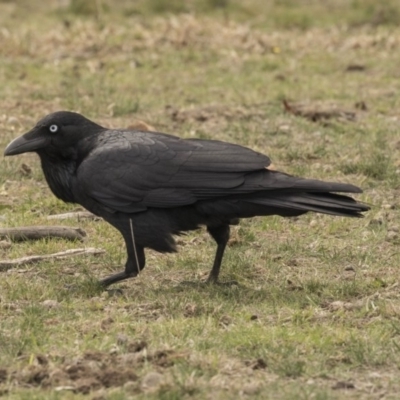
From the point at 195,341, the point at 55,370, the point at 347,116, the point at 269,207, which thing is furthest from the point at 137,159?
the point at 347,116

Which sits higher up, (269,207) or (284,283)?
(269,207)

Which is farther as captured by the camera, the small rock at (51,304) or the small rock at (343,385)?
the small rock at (51,304)

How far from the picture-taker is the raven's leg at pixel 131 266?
656cm

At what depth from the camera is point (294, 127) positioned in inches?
419

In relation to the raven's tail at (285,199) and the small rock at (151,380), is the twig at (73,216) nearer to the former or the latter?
the raven's tail at (285,199)

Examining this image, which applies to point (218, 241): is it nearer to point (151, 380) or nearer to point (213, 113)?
point (151, 380)

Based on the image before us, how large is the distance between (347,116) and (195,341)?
246 inches

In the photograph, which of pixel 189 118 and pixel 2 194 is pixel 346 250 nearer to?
pixel 2 194

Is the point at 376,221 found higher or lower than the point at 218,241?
lower

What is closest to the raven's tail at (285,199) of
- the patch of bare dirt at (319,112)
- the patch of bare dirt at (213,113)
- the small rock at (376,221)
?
the small rock at (376,221)

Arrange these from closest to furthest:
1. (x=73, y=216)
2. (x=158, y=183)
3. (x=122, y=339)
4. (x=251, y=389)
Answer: (x=251, y=389)
(x=122, y=339)
(x=158, y=183)
(x=73, y=216)

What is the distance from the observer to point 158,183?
6492mm

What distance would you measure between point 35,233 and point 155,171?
128cm

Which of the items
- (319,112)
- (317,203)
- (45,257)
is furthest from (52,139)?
(319,112)
